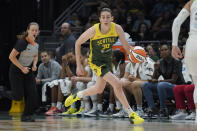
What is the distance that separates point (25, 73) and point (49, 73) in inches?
125

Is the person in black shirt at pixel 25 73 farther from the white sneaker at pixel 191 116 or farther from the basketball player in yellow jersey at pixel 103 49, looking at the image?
the white sneaker at pixel 191 116

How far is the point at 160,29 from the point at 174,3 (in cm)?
183

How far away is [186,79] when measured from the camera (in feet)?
31.3

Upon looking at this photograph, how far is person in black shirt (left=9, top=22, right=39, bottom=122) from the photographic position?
8.45 meters

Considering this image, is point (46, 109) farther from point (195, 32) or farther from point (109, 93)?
point (195, 32)

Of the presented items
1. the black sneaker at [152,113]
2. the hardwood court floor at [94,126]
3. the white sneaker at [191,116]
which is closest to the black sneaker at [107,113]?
the black sneaker at [152,113]

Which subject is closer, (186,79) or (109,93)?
(186,79)

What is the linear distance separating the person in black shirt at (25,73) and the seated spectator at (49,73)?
2747 mm

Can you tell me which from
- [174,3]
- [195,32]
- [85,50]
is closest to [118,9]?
[174,3]

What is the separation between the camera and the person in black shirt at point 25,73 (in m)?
8.45

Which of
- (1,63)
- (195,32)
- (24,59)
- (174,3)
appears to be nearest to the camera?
(195,32)

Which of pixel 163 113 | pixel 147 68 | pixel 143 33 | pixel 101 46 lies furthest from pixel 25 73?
pixel 143 33

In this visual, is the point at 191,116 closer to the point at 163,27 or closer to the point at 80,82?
the point at 80,82

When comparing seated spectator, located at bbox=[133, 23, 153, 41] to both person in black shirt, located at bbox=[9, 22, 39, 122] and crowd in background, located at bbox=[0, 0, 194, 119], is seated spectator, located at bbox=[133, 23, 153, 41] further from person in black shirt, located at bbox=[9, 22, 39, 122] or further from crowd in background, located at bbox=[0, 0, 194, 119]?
person in black shirt, located at bbox=[9, 22, 39, 122]
